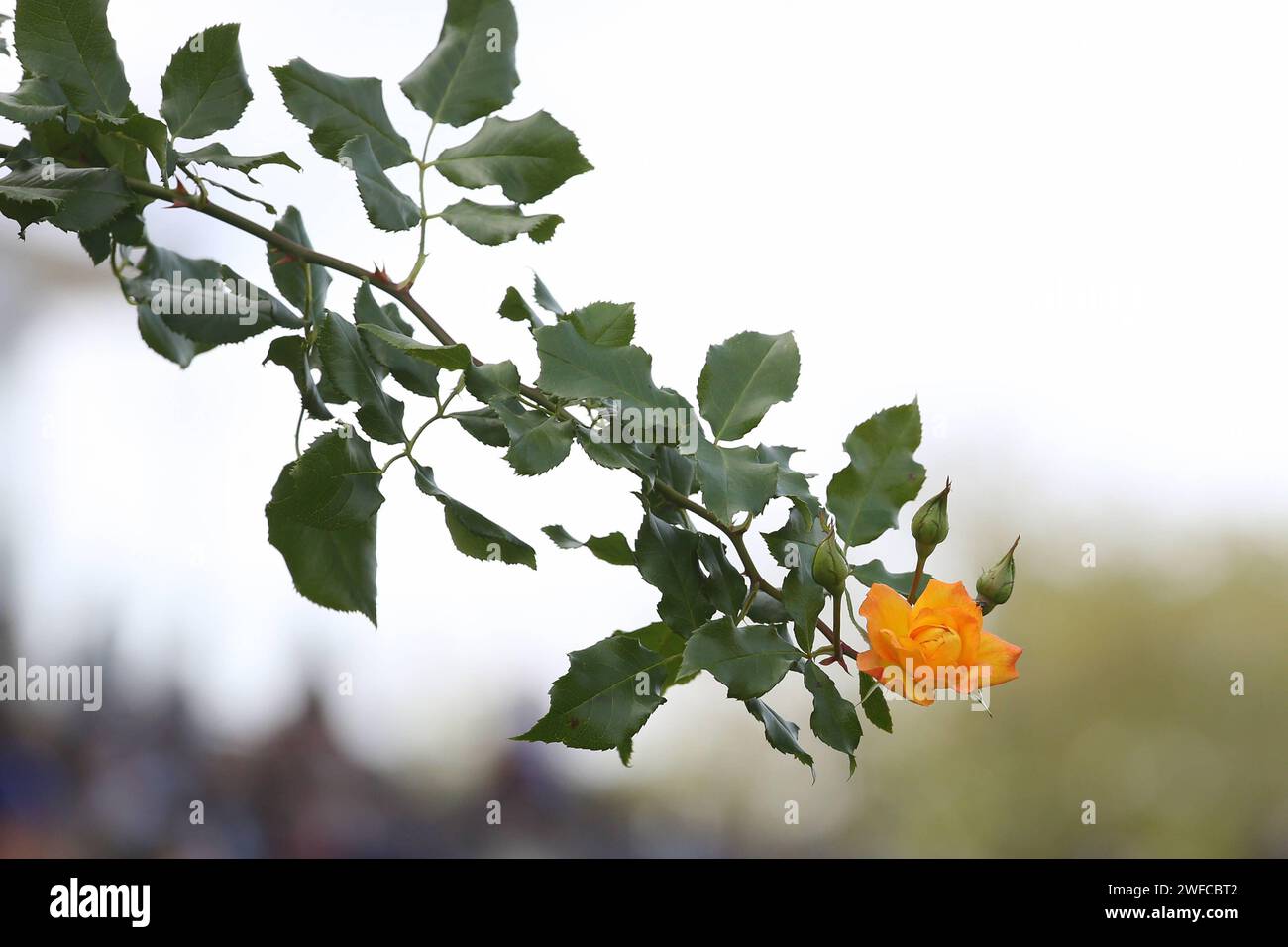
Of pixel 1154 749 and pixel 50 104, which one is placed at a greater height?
pixel 50 104

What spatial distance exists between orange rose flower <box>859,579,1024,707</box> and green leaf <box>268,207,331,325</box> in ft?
0.64

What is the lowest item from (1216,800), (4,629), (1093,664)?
(1216,800)

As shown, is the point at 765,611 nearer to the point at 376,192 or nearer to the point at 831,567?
the point at 831,567

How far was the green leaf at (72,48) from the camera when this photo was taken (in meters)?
0.29

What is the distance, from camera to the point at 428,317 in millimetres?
285

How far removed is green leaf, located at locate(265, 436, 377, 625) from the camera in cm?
31

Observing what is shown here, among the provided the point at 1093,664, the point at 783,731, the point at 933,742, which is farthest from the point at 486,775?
the point at 783,731

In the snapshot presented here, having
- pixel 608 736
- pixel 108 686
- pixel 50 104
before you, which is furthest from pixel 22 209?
pixel 108 686

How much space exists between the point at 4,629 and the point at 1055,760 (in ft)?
8.14

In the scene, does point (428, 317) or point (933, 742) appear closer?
point (428, 317)

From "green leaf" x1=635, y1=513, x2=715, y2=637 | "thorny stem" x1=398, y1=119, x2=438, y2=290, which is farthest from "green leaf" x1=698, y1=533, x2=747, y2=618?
"thorny stem" x1=398, y1=119, x2=438, y2=290

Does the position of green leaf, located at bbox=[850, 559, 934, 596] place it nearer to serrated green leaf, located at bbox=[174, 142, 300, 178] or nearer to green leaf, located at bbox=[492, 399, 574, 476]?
green leaf, located at bbox=[492, 399, 574, 476]

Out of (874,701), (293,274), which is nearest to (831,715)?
(874,701)

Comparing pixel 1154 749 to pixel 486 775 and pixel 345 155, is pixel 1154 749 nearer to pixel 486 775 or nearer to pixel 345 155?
pixel 486 775
